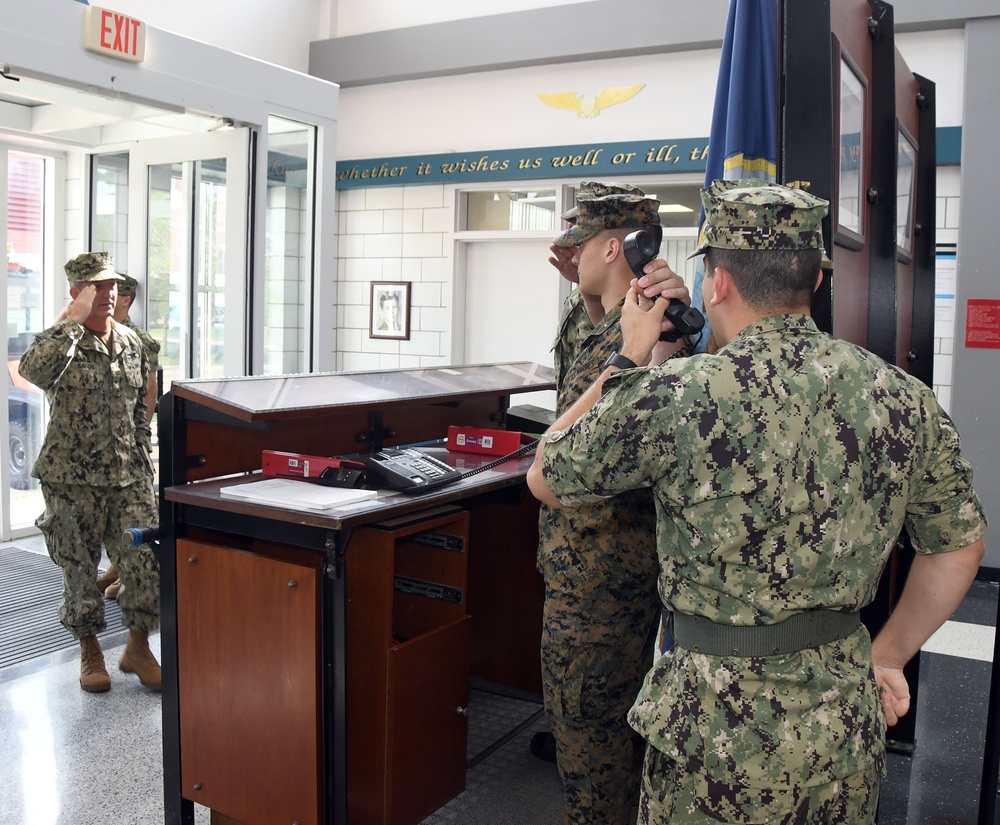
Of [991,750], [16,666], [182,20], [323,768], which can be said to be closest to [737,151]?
[991,750]

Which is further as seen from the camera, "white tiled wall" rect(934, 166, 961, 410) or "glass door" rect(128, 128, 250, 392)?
"white tiled wall" rect(934, 166, 961, 410)

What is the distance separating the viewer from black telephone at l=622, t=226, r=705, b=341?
1675mm

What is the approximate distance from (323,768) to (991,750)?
1.55m

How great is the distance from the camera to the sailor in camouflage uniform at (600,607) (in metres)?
2.16

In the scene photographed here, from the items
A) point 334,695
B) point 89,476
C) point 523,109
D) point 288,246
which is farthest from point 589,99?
point 334,695

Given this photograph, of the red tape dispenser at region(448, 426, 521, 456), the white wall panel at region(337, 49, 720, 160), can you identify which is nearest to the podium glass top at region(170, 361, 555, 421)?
the red tape dispenser at region(448, 426, 521, 456)

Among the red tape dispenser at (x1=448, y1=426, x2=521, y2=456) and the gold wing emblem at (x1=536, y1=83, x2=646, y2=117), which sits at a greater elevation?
the gold wing emblem at (x1=536, y1=83, x2=646, y2=117)

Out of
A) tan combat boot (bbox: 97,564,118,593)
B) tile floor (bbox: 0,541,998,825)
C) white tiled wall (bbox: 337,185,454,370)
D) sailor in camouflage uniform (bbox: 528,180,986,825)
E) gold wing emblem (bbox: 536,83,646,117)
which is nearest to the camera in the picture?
sailor in camouflage uniform (bbox: 528,180,986,825)

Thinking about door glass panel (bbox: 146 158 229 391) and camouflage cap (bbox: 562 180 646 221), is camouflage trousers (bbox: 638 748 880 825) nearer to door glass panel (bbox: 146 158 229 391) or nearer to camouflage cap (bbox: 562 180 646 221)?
camouflage cap (bbox: 562 180 646 221)

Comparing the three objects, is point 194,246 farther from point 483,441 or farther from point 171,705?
point 171,705

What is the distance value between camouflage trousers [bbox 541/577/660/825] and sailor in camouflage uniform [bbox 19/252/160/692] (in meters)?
1.90

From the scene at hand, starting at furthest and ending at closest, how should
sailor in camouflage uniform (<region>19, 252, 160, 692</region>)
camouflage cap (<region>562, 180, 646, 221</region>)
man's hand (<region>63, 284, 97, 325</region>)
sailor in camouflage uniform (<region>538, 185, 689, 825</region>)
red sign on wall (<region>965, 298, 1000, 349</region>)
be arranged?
red sign on wall (<region>965, 298, 1000, 349</region>) < man's hand (<region>63, 284, 97, 325</region>) < sailor in camouflage uniform (<region>19, 252, 160, 692</region>) < camouflage cap (<region>562, 180, 646, 221</region>) < sailor in camouflage uniform (<region>538, 185, 689, 825</region>)

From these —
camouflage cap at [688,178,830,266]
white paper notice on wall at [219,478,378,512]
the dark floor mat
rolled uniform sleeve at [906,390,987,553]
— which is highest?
camouflage cap at [688,178,830,266]

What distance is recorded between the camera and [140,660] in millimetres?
3500
